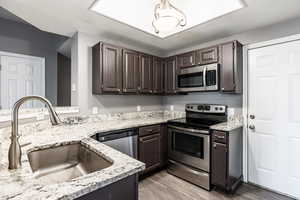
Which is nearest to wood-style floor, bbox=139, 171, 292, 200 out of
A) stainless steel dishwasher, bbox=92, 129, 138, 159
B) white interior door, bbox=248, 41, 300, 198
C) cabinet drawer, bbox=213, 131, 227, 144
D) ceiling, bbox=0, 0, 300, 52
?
white interior door, bbox=248, 41, 300, 198

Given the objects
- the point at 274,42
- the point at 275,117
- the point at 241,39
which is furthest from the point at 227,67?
the point at 275,117

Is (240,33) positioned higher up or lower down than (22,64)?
higher up

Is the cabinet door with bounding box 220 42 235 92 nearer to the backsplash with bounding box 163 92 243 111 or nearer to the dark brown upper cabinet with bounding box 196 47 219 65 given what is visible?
the dark brown upper cabinet with bounding box 196 47 219 65

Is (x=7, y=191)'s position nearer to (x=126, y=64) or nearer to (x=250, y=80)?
(x=126, y=64)

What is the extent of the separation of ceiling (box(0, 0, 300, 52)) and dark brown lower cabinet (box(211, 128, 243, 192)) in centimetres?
157

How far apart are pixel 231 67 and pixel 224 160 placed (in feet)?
4.44

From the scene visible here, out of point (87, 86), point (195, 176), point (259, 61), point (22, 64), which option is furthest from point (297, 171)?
point (22, 64)

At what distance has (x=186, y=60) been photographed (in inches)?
118

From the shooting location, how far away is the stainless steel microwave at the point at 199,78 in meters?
2.61

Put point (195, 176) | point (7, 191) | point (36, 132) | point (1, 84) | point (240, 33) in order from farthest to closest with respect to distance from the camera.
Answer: point (1, 84) < point (240, 33) < point (195, 176) < point (36, 132) < point (7, 191)

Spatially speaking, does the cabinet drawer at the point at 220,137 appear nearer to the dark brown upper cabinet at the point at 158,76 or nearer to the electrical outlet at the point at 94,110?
the dark brown upper cabinet at the point at 158,76

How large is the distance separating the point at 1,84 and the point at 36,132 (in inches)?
77.7

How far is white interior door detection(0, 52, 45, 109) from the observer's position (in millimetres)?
3137

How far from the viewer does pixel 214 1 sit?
2164 millimetres
